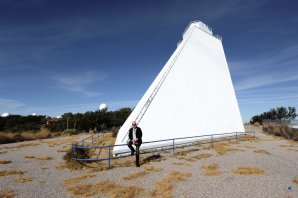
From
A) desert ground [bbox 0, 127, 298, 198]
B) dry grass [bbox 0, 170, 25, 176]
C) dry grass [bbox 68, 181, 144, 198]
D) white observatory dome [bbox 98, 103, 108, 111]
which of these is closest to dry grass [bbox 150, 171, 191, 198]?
desert ground [bbox 0, 127, 298, 198]

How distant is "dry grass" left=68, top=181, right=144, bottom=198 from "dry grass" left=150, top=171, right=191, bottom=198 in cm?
45

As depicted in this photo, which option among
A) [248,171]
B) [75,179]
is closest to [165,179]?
[75,179]

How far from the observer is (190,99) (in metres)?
15.8

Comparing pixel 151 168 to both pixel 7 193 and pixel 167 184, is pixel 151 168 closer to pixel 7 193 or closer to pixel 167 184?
pixel 167 184

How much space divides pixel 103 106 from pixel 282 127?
28446mm

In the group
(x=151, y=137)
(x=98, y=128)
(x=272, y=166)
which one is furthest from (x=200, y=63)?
(x=98, y=128)

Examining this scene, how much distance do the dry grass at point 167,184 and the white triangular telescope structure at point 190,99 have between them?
4.26 metres

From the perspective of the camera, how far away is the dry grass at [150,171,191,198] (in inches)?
226

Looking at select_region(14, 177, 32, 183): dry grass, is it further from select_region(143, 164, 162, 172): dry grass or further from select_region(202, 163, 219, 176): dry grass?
select_region(202, 163, 219, 176): dry grass

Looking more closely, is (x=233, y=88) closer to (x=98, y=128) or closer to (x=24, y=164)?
(x=24, y=164)

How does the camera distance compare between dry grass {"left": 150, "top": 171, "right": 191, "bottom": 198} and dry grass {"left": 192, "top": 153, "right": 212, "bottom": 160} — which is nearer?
dry grass {"left": 150, "top": 171, "right": 191, "bottom": 198}

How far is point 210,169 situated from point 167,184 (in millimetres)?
2422

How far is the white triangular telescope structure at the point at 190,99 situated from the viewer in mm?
13200

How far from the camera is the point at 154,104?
1390 centimetres
